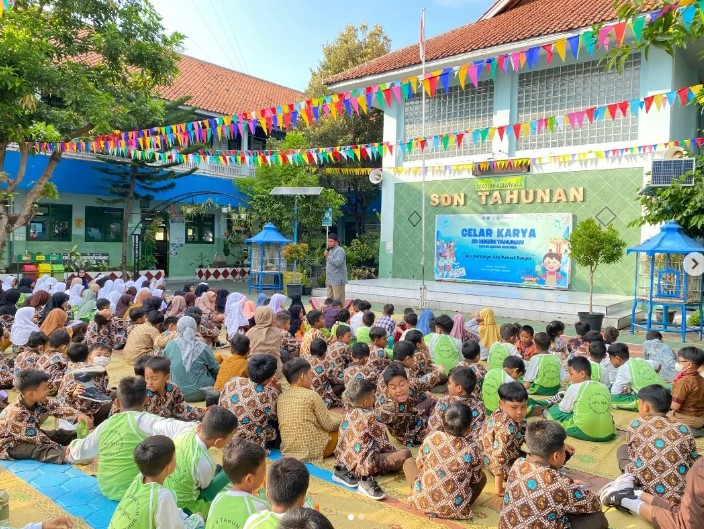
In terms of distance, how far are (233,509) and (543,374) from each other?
428 centimetres

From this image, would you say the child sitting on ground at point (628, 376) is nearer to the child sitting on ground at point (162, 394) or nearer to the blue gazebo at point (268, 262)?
the child sitting on ground at point (162, 394)

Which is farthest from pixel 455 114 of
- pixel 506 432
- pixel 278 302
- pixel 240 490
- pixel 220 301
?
pixel 240 490

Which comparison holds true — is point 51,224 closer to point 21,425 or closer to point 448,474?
point 21,425

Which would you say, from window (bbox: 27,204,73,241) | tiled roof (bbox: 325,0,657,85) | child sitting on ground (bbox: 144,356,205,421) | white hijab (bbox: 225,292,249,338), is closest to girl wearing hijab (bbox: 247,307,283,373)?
child sitting on ground (bbox: 144,356,205,421)

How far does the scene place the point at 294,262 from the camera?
56.8 ft

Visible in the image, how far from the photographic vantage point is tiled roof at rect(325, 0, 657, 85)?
13.3 m

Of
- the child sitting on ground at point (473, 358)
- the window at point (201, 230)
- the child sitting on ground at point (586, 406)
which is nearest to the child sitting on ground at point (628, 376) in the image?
the child sitting on ground at point (586, 406)

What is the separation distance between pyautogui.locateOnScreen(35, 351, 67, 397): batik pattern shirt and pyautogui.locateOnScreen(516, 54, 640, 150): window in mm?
12434

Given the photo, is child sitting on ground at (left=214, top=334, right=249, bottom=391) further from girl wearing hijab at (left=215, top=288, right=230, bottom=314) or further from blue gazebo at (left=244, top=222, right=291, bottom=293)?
blue gazebo at (left=244, top=222, right=291, bottom=293)

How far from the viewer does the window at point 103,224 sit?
19.6m

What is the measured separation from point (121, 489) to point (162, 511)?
115 cm

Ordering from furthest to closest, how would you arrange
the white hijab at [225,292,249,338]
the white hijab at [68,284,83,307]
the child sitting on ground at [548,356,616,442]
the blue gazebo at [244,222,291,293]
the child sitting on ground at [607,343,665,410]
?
the blue gazebo at [244,222,291,293], the white hijab at [68,284,83,307], the white hijab at [225,292,249,338], the child sitting on ground at [607,343,665,410], the child sitting on ground at [548,356,616,442]

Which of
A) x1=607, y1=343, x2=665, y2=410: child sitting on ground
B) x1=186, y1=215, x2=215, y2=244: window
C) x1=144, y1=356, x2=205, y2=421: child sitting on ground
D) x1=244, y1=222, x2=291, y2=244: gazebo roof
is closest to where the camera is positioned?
x1=144, y1=356, x2=205, y2=421: child sitting on ground

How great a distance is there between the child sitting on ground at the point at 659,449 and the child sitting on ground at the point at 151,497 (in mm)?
2860
